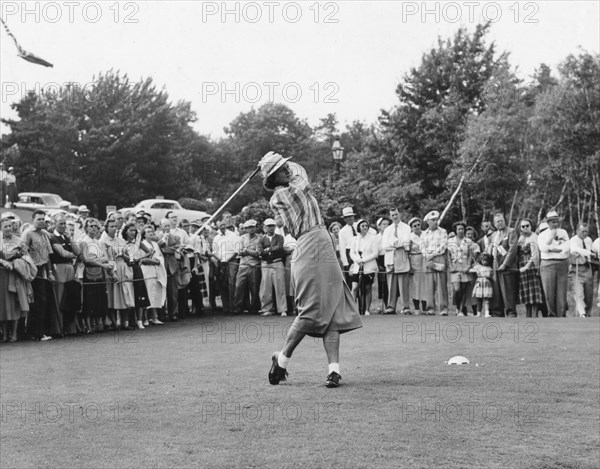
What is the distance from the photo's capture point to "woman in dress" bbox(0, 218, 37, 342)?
47.8ft

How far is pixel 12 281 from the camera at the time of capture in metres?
14.6

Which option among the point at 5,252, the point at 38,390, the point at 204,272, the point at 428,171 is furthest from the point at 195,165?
A: the point at 38,390

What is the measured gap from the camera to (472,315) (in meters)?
18.7

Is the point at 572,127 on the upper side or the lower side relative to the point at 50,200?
upper

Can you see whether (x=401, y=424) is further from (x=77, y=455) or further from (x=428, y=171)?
(x=428, y=171)

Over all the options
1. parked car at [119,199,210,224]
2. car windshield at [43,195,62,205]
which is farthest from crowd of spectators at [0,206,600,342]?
car windshield at [43,195,62,205]

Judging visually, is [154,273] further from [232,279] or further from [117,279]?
[232,279]

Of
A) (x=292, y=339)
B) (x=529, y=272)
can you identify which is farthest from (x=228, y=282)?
(x=292, y=339)

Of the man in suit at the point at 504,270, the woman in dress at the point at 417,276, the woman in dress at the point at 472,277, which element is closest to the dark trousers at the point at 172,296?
the woman in dress at the point at 417,276

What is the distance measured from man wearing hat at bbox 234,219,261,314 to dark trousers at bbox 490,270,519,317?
17.3 ft

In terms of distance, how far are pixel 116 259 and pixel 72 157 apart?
47.6 m

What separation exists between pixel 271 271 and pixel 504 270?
5.05 meters

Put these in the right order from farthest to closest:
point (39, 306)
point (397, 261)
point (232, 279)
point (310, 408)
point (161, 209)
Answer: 1. point (161, 209)
2. point (232, 279)
3. point (397, 261)
4. point (39, 306)
5. point (310, 408)

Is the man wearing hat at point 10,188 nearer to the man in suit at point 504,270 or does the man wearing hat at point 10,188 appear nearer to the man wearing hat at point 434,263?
the man wearing hat at point 434,263
